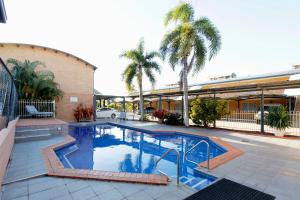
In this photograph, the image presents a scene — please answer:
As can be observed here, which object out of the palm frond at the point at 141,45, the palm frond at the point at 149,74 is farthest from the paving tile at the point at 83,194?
the palm frond at the point at 141,45

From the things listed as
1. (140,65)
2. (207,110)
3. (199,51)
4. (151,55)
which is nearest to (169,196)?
(207,110)

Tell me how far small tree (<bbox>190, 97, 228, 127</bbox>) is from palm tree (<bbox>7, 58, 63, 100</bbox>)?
1284 cm

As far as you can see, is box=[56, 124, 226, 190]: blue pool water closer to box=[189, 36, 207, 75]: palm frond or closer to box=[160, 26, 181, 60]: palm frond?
box=[189, 36, 207, 75]: palm frond

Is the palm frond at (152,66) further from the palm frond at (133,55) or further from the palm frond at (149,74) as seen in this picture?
the palm frond at (133,55)

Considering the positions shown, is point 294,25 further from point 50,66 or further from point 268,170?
point 50,66

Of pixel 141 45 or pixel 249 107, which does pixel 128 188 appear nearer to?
pixel 141 45

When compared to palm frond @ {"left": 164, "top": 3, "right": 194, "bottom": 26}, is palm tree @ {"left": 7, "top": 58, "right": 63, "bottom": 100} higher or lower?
lower

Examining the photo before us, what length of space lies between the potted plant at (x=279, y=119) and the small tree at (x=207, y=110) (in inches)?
116

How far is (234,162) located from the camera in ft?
17.5

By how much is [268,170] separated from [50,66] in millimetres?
18969

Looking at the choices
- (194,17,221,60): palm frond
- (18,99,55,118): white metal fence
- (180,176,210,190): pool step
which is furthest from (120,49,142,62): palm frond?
(180,176,210,190): pool step

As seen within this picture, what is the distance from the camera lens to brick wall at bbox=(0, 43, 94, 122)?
15180 millimetres

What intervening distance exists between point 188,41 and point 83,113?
1275 cm

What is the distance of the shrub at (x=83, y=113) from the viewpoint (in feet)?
55.1
